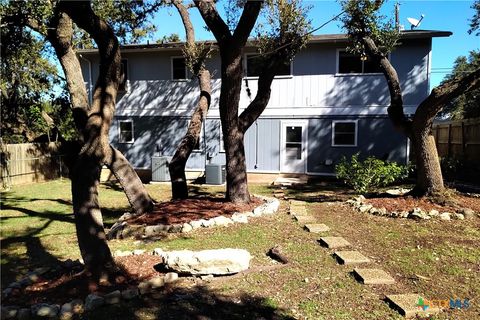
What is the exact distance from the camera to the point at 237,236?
6637 mm

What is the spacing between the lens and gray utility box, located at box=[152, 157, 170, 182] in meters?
15.5

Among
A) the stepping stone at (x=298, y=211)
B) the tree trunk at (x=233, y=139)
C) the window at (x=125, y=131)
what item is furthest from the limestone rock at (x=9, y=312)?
the window at (x=125, y=131)

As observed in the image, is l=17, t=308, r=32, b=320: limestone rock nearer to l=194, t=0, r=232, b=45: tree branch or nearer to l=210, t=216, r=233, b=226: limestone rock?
l=210, t=216, r=233, b=226: limestone rock

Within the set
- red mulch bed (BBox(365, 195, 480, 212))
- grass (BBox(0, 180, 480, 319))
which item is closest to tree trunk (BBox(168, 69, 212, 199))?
grass (BBox(0, 180, 480, 319))

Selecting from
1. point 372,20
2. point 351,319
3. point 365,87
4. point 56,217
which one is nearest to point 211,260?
point 351,319

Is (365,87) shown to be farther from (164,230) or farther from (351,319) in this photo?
(351,319)

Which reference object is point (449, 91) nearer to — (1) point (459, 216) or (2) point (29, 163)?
(1) point (459, 216)

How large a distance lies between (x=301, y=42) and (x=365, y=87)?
4.75 metres

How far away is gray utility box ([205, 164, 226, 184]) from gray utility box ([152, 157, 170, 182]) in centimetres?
196

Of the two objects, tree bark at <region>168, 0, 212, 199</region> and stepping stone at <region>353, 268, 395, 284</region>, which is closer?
stepping stone at <region>353, 268, 395, 284</region>

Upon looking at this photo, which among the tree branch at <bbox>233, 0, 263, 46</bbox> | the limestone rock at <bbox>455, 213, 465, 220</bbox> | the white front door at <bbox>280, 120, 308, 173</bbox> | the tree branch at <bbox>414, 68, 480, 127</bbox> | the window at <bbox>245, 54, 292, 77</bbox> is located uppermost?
the window at <bbox>245, 54, 292, 77</bbox>

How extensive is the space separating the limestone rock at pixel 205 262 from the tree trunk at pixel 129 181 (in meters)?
2.74

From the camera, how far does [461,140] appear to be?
15.9 meters

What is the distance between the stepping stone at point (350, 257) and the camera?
5188mm
